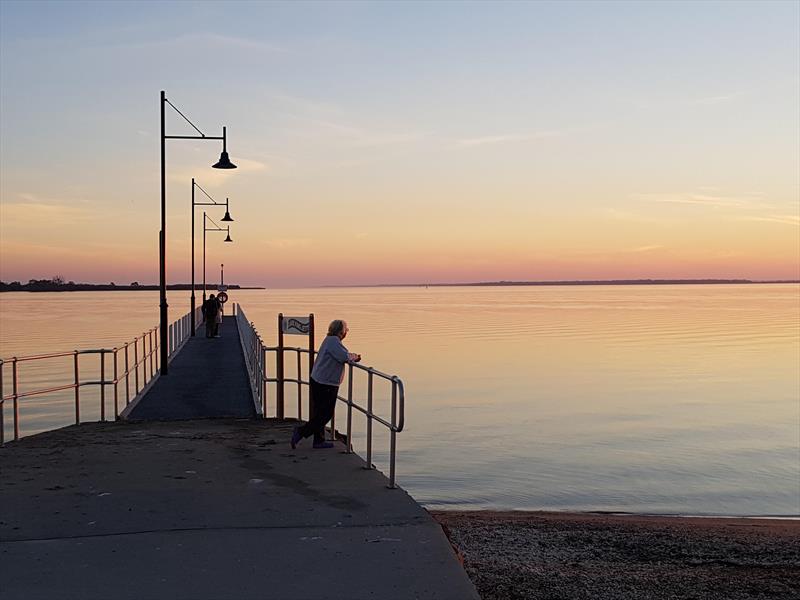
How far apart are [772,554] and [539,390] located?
2102 centimetres

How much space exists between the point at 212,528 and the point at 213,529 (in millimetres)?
30

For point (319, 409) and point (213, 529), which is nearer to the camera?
point (213, 529)

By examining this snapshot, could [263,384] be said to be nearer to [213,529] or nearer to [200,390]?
[200,390]

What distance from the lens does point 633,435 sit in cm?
2267

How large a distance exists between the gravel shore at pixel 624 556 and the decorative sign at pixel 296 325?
348 cm

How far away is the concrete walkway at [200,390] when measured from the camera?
14914 millimetres

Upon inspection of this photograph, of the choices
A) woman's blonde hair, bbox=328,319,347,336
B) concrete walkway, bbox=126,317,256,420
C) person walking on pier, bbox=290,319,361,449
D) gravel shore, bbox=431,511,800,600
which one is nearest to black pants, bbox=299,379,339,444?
person walking on pier, bbox=290,319,361,449

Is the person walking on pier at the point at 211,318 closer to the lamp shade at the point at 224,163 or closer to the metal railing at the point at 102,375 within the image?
the metal railing at the point at 102,375

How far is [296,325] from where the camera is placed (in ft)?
40.5

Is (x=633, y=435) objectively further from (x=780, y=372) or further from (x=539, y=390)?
(x=780, y=372)

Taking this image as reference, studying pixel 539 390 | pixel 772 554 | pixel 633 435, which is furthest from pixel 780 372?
pixel 772 554

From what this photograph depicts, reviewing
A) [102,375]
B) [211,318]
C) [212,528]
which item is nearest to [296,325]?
[102,375]

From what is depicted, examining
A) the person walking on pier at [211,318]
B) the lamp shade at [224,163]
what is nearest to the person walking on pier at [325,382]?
the lamp shade at [224,163]

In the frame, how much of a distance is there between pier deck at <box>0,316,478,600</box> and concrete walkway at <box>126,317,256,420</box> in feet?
15.8
